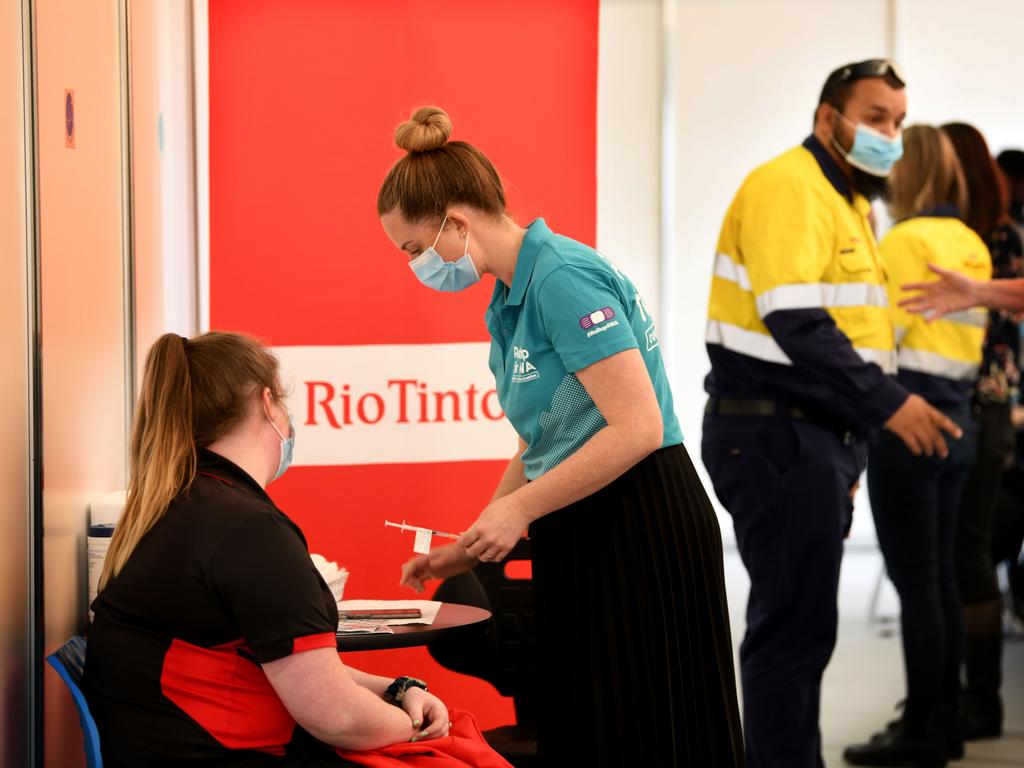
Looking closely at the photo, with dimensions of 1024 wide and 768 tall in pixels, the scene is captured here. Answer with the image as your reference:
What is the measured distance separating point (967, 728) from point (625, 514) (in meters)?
2.19

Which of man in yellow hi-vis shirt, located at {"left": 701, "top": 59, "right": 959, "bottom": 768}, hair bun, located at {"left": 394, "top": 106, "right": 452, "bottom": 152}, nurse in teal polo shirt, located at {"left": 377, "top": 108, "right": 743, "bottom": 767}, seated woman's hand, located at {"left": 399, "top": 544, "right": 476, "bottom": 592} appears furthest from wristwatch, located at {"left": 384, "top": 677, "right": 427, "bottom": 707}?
man in yellow hi-vis shirt, located at {"left": 701, "top": 59, "right": 959, "bottom": 768}

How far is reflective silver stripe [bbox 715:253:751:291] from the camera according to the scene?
9.42 feet

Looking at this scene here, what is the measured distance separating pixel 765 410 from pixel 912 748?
1.28 metres

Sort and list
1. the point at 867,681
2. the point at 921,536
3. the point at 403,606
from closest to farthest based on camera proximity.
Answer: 1. the point at 403,606
2. the point at 921,536
3. the point at 867,681

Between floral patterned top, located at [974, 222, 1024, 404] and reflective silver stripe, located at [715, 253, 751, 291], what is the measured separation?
43.6 inches

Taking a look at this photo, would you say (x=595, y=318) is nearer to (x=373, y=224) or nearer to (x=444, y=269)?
(x=444, y=269)

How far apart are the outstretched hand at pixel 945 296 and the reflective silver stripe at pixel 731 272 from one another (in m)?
0.57

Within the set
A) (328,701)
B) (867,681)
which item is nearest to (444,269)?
(328,701)

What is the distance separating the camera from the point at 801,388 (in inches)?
109

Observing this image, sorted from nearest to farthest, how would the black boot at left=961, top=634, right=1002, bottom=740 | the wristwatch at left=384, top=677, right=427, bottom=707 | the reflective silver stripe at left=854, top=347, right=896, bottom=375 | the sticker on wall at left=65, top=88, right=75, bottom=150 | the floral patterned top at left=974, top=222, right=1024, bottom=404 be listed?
the wristwatch at left=384, top=677, right=427, bottom=707 < the sticker on wall at left=65, top=88, right=75, bottom=150 < the reflective silver stripe at left=854, top=347, right=896, bottom=375 < the floral patterned top at left=974, top=222, right=1024, bottom=404 < the black boot at left=961, top=634, right=1002, bottom=740

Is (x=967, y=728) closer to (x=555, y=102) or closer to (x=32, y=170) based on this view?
(x=555, y=102)

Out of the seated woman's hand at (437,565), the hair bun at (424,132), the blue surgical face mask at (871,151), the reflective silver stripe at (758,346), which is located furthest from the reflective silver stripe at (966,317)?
the hair bun at (424,132)

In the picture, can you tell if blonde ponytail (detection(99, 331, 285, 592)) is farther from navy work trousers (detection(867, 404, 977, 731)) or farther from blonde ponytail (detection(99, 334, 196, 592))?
navy work trousers (detection(867, 404, 977, 731))

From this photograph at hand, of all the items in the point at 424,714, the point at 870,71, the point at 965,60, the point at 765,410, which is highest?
the point at 965,60
